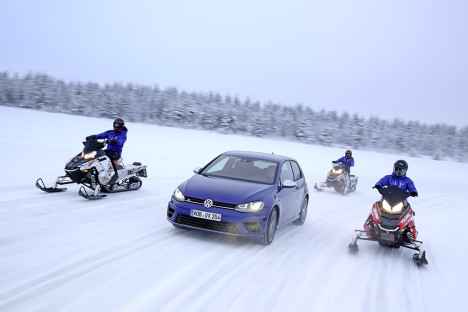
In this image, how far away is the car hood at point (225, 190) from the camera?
7.12 m

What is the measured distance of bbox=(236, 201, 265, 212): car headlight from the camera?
276 inches

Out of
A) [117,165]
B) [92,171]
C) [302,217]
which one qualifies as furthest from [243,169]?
[117,165]

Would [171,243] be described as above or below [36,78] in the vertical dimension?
below

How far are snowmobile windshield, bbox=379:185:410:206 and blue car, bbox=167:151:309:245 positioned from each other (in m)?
1.82

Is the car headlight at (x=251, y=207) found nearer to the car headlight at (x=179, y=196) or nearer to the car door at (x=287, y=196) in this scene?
the car door at (x=287, y=196)

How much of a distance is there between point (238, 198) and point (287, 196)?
5.34 ft

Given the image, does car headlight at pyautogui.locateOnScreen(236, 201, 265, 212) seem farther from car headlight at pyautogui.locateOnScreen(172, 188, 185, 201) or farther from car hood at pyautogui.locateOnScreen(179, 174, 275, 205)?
car headlight at pyautogui.locateOnScreen(172, 188, 185, 201)

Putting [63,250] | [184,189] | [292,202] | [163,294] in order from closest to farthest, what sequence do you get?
[163,294]
[63,250]
[184,189]
[292,202]

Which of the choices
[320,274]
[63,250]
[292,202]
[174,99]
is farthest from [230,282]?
[174,99]

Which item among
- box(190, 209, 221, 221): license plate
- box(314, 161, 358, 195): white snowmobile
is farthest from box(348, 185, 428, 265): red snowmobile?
box(314, 161, 358, 195): white snowmobile

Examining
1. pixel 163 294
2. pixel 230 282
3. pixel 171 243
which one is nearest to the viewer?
pixel 163 294

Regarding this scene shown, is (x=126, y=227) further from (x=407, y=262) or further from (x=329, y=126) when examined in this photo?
(x=329, y=126)

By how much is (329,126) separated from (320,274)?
269ft

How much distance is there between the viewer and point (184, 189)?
7457mm
